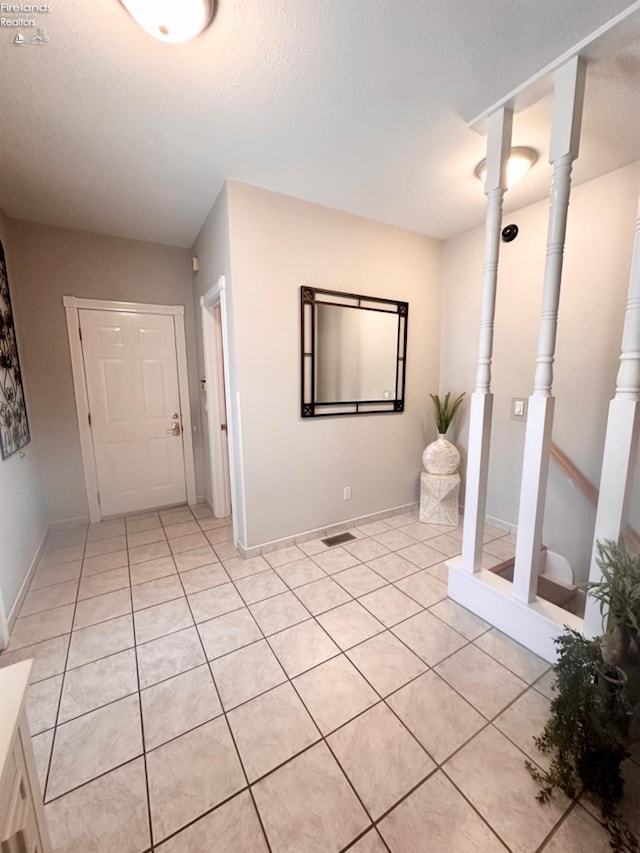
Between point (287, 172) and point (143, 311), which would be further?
point (143, 311)

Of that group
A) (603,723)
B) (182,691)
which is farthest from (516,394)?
(182,691)

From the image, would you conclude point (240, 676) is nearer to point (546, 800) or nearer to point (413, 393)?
point (546, 800)

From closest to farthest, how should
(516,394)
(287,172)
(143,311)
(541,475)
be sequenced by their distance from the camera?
(541,475)
(287,172)
(516,394)
(143,311)

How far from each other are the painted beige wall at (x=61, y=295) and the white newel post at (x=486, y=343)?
281 centimetres

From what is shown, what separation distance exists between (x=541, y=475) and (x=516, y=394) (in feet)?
4.58

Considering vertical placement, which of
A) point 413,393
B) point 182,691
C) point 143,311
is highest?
point 143,311

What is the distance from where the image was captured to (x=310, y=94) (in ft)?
4.94

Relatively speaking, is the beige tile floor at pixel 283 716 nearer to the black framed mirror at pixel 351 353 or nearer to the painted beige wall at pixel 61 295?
Result: the painted beige wall at pixel 61 295

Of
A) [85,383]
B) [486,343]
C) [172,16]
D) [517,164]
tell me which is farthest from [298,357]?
[85,383]

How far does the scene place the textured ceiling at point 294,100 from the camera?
1.21m

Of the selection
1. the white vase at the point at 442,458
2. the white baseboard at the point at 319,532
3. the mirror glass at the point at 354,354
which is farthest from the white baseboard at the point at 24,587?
the white vase at the point at 442,458

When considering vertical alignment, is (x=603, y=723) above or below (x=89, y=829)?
above

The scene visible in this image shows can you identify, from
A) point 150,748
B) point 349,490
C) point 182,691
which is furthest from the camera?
point 349,490

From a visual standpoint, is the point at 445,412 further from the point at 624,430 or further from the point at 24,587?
the point at 24,587
